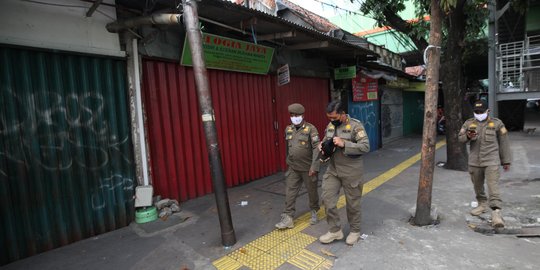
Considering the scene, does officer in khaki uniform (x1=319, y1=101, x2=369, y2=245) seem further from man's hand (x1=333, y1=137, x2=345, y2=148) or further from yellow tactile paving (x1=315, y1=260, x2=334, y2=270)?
yellow tactile paving (x1=315, y1=260, x2=334, y2=270)

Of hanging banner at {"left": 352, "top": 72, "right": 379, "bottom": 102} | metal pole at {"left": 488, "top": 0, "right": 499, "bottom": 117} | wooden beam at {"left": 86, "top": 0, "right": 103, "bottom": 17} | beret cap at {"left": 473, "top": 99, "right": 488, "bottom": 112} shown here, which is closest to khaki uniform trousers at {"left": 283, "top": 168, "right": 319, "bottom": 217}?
beret cap at {"left": 473, "top": 99, "right": 488, "bottom": 112}

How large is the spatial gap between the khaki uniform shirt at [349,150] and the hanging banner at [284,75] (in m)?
3.61

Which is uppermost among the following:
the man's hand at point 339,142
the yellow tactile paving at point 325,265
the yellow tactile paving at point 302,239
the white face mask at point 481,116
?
the white face mask at point 481,116

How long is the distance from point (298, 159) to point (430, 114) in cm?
184

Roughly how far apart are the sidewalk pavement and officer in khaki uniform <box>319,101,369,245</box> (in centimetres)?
22

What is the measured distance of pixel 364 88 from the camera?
10633 millimetres

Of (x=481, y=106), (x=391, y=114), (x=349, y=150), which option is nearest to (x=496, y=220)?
(x=481, y=106)

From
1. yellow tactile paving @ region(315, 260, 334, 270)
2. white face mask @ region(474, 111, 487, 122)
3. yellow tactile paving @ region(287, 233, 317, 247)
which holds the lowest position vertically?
yellow tactile paving @ region(315, 260, 334, 270)

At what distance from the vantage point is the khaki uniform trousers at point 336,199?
3656mm

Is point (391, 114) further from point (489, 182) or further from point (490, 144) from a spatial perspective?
point (489, 182)

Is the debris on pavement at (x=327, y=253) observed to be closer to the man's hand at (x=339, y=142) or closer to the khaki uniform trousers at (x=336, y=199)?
the khaki uniform trousers at (x=336, y=199)

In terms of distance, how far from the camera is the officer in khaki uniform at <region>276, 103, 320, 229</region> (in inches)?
164

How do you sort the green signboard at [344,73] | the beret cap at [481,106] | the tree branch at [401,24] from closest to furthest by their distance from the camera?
the beret cap at [481,106] < the tree branch at [401,24] < the green signboard at [344,73]

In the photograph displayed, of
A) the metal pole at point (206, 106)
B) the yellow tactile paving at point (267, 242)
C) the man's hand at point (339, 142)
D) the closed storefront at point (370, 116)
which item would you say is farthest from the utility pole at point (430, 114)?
the closed storefront at point (370, 116)
